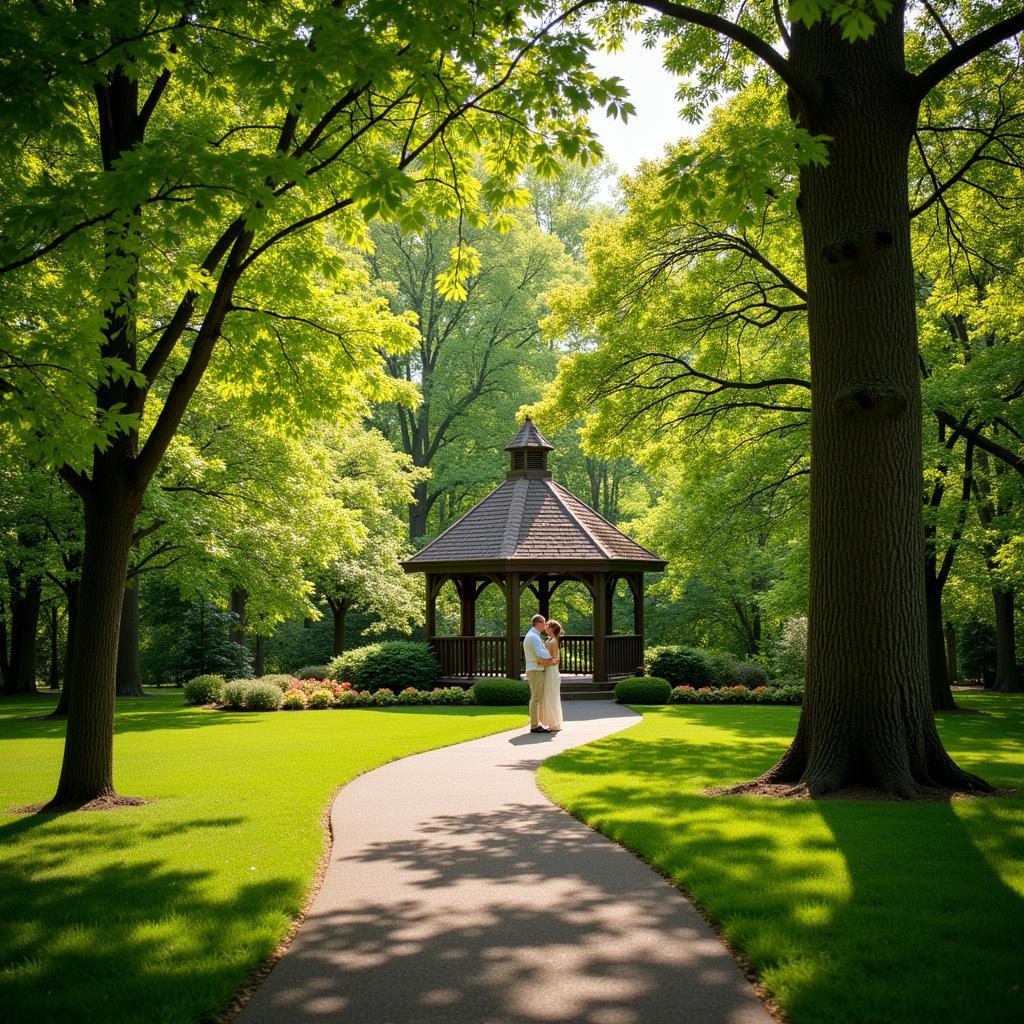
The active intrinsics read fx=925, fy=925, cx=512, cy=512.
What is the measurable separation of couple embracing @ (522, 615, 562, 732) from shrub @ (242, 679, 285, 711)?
28.0ft

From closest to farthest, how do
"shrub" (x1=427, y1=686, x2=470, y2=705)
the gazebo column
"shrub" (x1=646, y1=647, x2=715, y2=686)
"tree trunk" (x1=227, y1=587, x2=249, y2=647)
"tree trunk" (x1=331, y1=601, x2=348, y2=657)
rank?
"shrub" (x1=427, y1=686, x2=470, y2=705) → the gazebo column → "shrub" (x1=646, y1=647, x2=715, y2=686) → "tree trunk" (x1=331, y1=601, x2=348, y2=657) → "tree trunk" (x1=227, y1=587, x2=249, y2=647)

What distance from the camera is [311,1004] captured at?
4.02 meters

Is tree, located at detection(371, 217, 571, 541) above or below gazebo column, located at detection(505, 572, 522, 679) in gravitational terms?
above

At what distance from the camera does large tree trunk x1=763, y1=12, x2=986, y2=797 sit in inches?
320

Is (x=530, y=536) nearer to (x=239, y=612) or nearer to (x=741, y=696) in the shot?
(x=741, y=696)

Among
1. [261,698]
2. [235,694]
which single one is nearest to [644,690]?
[261,698]

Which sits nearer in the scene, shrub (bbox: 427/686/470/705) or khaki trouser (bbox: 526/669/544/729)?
khaki trouser (bbox: 526/669/544/729)

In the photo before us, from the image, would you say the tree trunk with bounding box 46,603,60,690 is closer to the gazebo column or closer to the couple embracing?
the gazebo column

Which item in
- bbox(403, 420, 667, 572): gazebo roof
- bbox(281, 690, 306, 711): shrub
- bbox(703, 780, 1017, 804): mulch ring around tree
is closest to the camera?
bbox(703, 780, 1017, 804): mulch ring around tree

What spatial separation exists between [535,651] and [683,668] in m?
9.85

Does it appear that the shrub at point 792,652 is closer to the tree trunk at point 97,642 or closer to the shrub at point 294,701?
the shrub at point 294,701

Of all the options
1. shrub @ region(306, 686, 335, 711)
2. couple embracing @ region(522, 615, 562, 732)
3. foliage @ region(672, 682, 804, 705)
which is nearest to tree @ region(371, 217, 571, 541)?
shrub @ region(306, 686, 335, 711)

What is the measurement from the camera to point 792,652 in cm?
2603

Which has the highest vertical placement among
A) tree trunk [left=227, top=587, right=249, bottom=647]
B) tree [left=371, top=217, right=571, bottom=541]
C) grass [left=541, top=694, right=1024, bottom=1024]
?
tree [left=371, top=217, right=571, bottom=541]
